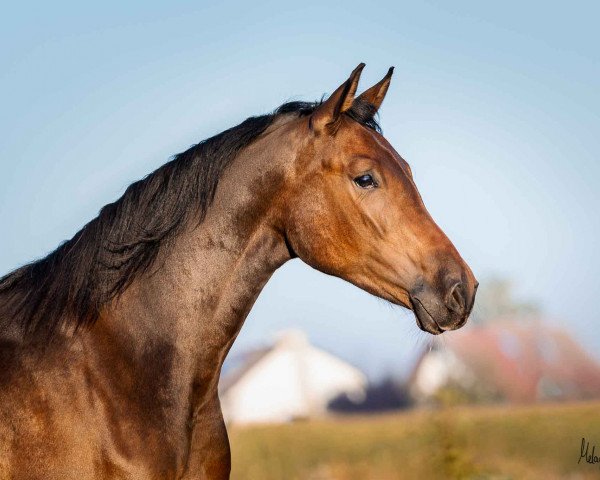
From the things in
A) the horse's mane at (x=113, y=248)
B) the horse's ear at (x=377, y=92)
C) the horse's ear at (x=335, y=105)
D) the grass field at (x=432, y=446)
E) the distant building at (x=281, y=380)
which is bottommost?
the grass field at (x=432, y=446)

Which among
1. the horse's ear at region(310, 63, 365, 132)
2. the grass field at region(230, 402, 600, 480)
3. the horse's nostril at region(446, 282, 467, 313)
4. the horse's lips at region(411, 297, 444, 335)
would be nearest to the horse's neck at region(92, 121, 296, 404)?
the horse's ear at region(310, 63, 365, 132)

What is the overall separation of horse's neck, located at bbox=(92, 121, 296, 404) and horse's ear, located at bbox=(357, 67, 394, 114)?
0.83 m

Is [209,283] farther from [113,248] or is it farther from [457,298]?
[457,298]

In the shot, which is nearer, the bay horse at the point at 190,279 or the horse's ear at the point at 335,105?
the bay horse at the point at 190,279

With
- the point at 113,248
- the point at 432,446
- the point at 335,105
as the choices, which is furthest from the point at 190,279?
the point at 432,446

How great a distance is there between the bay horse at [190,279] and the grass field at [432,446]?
5806 mm

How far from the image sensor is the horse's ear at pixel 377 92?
5.03 metres

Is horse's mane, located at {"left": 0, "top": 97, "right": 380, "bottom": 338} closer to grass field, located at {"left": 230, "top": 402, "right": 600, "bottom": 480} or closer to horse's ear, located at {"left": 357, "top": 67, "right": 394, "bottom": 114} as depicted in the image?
horse's ear, located at {"left": 357, "top": 67, "right": 394, "bottom": 114}

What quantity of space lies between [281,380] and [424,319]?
18.0 meters

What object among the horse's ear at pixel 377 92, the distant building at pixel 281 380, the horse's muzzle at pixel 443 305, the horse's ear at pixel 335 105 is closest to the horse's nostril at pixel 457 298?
the horse's muzzle at pixel 443 305

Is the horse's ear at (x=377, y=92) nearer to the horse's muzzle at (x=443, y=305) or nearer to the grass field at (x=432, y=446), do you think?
the horse's muzzle at (x=443, y=305)

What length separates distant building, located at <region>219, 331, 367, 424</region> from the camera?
1866 cm

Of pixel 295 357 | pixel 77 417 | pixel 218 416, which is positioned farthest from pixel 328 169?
pixel 295 357

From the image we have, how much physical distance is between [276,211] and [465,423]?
23.4 ft
